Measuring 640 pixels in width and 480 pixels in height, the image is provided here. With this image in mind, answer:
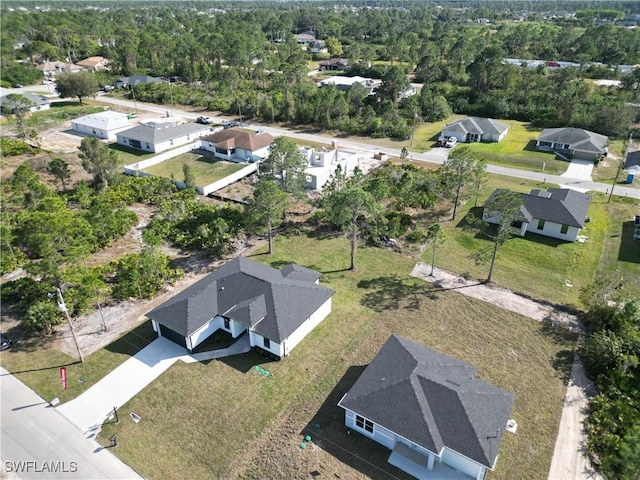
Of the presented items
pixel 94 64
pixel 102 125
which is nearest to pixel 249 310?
pixel 102 125

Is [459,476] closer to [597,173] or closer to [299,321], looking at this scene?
[299,321]

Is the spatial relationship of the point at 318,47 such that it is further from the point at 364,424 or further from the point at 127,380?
the point at 364,424

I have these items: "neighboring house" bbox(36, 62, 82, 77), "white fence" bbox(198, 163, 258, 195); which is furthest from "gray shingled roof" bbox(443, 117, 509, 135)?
"neighboring house" bbox(36, 62, 82, 77)

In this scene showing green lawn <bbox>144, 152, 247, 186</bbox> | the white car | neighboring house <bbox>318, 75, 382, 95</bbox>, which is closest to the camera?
green lawn <bbox>144, 152, 247, 186</bbox>

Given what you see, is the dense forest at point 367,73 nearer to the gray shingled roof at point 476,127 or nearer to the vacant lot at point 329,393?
the gray shingled roof at point 476,127

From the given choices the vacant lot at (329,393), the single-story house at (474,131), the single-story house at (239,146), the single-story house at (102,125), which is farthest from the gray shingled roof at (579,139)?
the single-story house at (102,125)

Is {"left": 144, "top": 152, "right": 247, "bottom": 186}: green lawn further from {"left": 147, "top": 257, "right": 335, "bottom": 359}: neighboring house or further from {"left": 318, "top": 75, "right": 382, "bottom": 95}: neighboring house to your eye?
{"left": 318, "top": 75, "right": 382, "bottom": 95}: neighboring house
